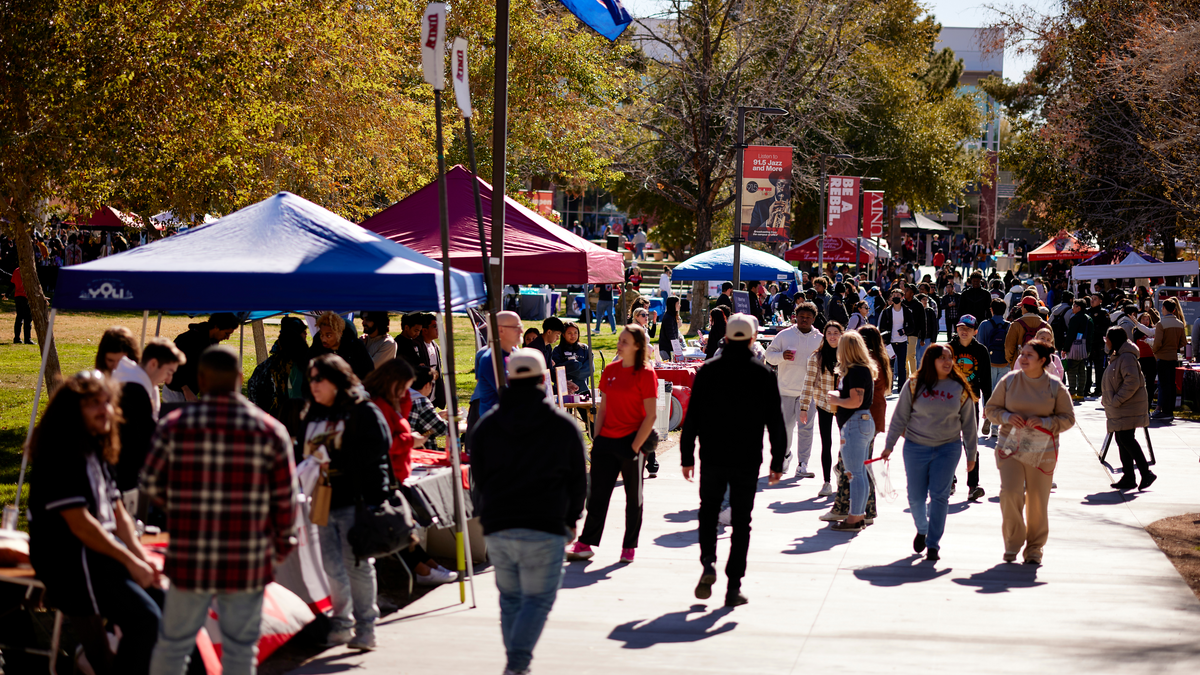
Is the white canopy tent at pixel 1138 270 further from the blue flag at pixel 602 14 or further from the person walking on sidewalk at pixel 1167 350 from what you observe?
the blue flag at pixel 602 14

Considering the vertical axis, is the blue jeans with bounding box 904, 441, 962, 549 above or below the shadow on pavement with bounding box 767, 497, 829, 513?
above

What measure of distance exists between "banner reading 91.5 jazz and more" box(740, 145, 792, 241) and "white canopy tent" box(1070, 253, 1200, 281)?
10082 mm

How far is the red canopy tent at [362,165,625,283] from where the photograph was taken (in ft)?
35.9

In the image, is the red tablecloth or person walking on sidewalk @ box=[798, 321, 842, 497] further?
the red tablecloth

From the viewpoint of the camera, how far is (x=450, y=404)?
716 cm

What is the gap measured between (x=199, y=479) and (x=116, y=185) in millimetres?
9124

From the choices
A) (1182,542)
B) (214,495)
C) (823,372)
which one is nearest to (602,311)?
(823,372)

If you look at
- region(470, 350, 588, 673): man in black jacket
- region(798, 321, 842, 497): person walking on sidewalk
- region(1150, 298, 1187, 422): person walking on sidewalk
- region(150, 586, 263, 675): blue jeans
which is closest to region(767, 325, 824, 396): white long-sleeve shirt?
region(798, 321, 842, 497): person walking on sidewalk

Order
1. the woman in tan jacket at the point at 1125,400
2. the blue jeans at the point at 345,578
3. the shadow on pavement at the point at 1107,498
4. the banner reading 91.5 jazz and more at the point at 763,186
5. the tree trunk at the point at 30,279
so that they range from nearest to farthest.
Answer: the blue jeans at the point at 345,578
the shadow on pavement at the point at 1107,498
the woman in tan jacket at the point at 1125,400
the tree trunk at the point at 30,279
the banner reading 91.5 jazz and more at the point at 763,186

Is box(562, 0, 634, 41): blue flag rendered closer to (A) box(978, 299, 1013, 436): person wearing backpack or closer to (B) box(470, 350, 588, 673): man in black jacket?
(B) box(470, 350, 588, 673): man in black jacket

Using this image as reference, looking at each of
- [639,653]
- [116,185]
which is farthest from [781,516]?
[116,185]

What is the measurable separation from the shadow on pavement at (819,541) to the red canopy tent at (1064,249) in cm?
3000

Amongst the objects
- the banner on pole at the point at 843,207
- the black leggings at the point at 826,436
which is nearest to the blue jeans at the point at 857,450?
the black leggings at the point at 826,436

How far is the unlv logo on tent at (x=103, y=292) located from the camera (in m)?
6.70
